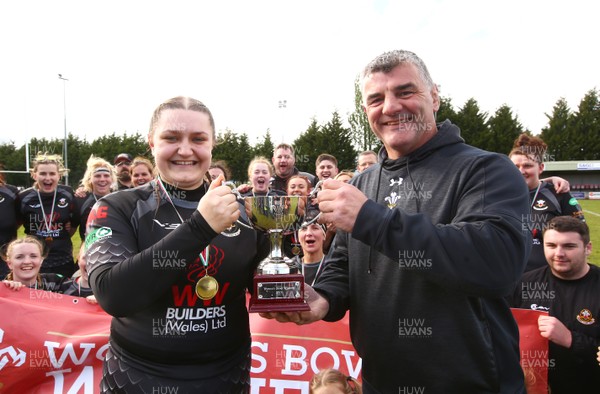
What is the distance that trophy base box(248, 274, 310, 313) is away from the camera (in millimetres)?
2064

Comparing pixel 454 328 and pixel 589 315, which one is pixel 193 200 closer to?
pixel 454 328

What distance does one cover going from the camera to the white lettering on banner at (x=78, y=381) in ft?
11.8

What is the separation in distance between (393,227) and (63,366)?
330 centimetres

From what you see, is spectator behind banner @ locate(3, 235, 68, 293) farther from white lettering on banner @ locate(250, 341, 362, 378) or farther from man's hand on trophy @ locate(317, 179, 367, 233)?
man's hand on trophy @ locate(317, 179, 367, 233)

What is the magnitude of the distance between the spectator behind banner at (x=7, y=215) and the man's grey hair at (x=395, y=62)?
5684 millimetres

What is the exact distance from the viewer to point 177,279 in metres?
1.89

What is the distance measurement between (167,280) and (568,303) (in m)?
3.40

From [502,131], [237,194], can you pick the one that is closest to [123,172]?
[237,194]

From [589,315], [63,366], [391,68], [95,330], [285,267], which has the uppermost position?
[391,68]

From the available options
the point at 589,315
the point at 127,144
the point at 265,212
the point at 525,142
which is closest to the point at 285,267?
the point at 265,212

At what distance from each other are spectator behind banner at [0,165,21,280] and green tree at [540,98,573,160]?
52.2 metres

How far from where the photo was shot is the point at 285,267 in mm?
2129

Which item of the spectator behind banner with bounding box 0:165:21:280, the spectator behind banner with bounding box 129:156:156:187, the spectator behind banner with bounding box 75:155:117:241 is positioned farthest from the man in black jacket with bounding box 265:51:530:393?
the spectator behind banner with bounding box 0:165:21:280

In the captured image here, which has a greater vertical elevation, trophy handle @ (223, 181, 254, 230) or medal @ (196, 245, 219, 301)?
trophy handle @ (223, 181, 254, 230)
